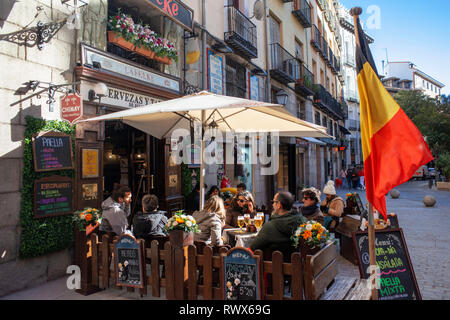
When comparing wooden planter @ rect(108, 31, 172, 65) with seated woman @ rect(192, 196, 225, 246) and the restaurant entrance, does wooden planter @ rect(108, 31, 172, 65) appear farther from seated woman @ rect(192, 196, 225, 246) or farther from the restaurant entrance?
seated woman @ rect(192, 196, 225, 246)

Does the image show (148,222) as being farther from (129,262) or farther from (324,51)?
(324,51)

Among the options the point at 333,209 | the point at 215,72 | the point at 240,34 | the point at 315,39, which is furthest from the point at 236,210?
the point at 315,39

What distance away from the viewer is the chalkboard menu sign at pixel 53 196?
4797mm

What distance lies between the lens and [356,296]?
2.90 meters

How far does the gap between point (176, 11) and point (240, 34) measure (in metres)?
4.30

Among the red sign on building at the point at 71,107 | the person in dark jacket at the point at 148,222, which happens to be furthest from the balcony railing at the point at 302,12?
the person in dark jacket at the point at 148,222

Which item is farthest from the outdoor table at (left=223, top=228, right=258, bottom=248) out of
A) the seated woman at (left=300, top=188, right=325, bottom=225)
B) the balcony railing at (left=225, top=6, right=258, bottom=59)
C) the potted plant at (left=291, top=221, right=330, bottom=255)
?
the balcony railing at (left=225, top=6, right=258, bottom=59)

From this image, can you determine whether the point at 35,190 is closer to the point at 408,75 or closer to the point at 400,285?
the point at 400,285

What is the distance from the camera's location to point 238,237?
4.28 m

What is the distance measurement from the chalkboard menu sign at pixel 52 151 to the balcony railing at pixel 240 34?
6.90m

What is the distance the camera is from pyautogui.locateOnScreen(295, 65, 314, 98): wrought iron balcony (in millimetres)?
16578

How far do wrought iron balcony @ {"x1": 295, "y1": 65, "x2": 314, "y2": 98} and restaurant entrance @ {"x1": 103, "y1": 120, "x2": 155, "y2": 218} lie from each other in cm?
1068

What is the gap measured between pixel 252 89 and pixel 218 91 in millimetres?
2651
